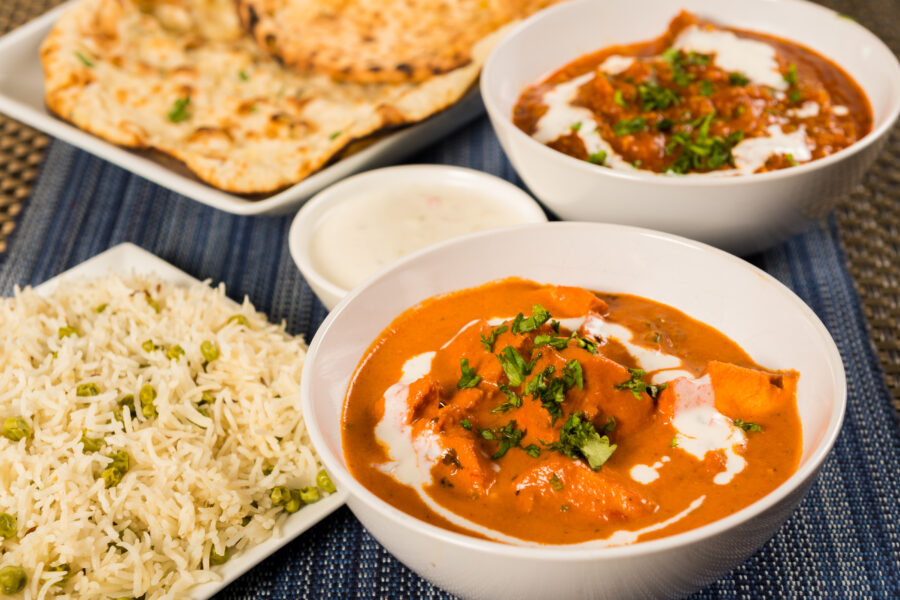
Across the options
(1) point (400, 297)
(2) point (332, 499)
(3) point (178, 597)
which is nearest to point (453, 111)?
(1) point (400, 297)

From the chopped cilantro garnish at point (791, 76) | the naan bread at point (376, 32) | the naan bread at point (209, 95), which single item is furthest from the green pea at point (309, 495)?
the chopped cilantro garnish at point (791, 76)

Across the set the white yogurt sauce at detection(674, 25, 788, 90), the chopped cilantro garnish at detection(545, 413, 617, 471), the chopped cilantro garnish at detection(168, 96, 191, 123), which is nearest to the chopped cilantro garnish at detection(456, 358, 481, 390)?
the chopped cilantro garnish at detection(545, 413, 617, 471)

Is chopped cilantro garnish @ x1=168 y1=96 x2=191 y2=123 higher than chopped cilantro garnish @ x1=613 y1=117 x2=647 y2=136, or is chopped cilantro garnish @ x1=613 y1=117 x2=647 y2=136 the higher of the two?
chopped cilantro garnish @ x1=613 y1=117 x2=647 y2=136

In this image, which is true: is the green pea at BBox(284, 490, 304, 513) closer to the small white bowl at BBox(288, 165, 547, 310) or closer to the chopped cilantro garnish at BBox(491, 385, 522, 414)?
the chopped cilantro garnish at BBox(491, 385, 522, 414)

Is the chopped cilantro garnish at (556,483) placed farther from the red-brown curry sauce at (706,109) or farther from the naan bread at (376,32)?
the naan bread at (376,32)

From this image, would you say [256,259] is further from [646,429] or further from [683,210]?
[646,429]

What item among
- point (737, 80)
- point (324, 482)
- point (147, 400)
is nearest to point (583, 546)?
point (324, 482)

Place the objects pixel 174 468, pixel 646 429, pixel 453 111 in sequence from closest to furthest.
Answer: pixel 646 429 < pixel 174 468 < pixel 453 111
